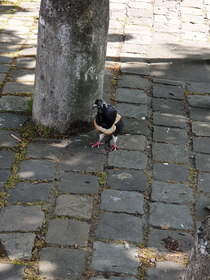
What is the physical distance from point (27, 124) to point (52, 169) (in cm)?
101

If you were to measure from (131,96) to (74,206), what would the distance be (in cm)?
253

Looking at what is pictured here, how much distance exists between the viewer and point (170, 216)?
3.49 metres

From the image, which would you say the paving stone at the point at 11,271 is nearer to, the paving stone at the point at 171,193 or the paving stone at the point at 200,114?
the paving stone at the point at 171,193

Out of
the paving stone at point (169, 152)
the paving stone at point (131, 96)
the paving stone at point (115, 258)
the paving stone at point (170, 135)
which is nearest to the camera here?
the paving stone at point (115, 258)

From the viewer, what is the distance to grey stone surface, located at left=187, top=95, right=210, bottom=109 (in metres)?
5.48

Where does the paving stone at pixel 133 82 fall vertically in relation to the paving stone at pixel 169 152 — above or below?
above

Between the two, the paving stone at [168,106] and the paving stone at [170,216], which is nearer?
the paving stone at [170,216]

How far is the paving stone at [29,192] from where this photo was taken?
11.8 feet

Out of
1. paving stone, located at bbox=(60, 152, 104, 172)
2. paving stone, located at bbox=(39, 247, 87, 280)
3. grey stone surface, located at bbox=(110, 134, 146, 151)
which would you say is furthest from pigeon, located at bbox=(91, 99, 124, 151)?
paving stone, located at bbox=(39, 247, 87, 280)

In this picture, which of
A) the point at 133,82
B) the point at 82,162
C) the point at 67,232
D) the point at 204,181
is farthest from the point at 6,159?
the point at 133,82

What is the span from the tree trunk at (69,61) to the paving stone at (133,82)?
1.29m

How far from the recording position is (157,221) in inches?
135

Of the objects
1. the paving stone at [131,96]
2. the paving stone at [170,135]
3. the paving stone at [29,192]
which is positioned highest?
the paving stone at [131,96]

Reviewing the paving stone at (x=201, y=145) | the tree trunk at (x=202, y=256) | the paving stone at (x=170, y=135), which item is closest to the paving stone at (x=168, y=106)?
the paving stone at (x=170, y=135)
